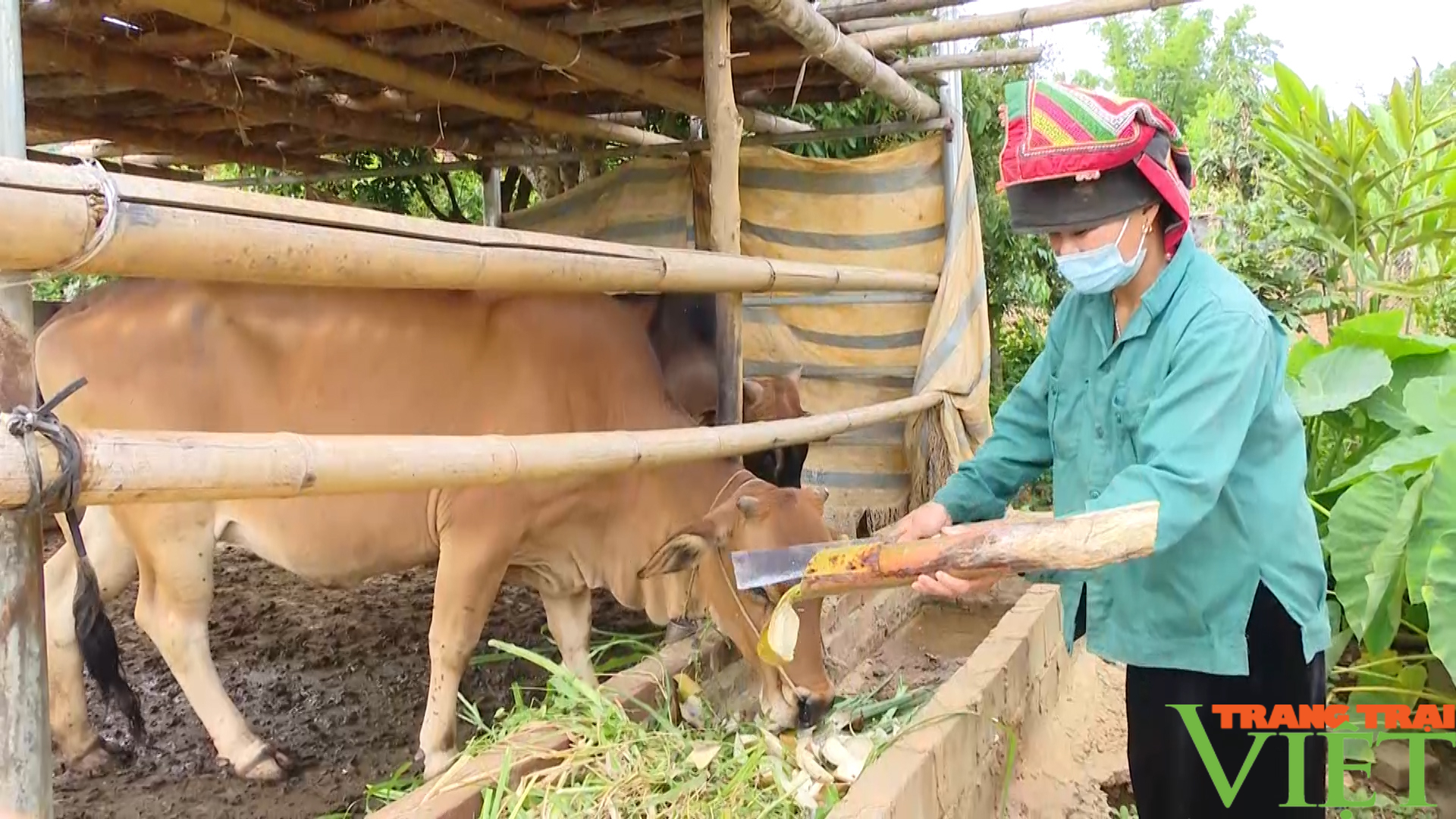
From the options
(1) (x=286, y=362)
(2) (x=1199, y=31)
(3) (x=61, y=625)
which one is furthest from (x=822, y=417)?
(2) (x=1199, y=31)

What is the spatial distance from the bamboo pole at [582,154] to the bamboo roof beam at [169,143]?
0.21 meters

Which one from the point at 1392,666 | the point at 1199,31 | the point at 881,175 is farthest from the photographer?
the point at 1199,31

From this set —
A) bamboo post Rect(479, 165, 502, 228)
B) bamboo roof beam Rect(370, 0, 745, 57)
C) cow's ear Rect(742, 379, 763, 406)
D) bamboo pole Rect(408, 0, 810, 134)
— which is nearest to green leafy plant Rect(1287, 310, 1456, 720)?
cow's ear Rect(742, 379, 763, 406)

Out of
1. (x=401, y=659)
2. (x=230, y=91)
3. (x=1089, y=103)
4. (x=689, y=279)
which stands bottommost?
(x=401, y=659)

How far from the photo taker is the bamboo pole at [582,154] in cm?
594

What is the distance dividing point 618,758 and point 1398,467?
3079mm

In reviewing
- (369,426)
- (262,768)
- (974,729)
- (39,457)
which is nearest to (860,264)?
(369,426)

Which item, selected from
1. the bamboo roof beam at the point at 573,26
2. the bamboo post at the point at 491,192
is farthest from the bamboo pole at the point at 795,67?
the bamboo post at the point at 491,192

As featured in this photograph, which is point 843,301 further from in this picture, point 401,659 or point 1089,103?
point 1089,103

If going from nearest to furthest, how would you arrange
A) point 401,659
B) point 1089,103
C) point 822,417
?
point 1089,103 < point 822,417 < point 401,659

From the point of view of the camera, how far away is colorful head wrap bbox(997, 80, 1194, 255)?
2162mm

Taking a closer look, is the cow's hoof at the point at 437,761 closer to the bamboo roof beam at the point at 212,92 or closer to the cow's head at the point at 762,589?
the cow's head at the point at 762,589

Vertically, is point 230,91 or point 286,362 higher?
point 230,91

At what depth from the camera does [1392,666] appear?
440cm
